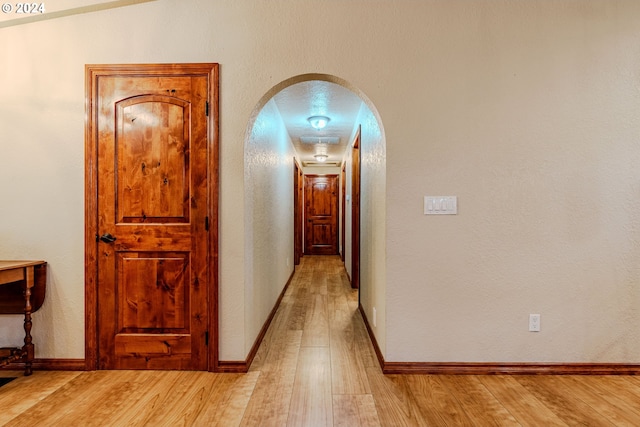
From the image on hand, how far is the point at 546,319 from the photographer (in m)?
2.28

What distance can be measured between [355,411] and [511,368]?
1164 millimetres

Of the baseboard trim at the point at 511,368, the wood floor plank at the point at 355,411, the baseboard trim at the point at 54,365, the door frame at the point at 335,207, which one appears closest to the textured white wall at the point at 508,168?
the baseboard trim at the point at 511,368

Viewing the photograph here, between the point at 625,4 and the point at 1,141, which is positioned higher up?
the point at 625,4

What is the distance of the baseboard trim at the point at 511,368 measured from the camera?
2.26m

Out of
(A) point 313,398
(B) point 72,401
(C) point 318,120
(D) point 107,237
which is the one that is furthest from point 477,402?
(C) point 318,120

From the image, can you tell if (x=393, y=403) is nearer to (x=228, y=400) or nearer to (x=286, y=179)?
(x=228, y=400)

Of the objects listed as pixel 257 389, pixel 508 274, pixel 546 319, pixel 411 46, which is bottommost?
pixel 257 389

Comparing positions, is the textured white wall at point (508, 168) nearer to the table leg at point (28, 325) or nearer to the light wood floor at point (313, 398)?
the light wood floor at point (313, 398)

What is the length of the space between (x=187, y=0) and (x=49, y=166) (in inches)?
58.5

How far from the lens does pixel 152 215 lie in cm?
231

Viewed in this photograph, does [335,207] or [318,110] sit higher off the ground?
[318,110]

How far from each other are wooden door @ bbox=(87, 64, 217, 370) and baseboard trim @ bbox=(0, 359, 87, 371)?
0.15 meters

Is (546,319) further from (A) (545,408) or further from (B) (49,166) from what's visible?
(B) (49,166)

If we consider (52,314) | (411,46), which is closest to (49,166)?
(52,314)
